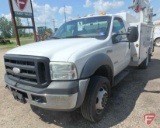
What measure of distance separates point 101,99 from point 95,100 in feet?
0.86

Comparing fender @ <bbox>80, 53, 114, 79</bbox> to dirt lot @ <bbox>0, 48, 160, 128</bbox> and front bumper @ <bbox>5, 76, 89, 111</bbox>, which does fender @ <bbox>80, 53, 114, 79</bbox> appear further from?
dirt lot @ <bbox>0, 48, 160, 128</bbox>

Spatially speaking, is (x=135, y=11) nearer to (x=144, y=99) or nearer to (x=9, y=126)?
(x=144, y=99)

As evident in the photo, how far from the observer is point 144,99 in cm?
381

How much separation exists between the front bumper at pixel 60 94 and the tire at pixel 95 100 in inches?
10.1

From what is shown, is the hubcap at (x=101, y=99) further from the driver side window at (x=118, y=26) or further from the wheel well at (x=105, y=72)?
the driver side window at (x=118, y=26)

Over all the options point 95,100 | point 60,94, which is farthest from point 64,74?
point 95,100

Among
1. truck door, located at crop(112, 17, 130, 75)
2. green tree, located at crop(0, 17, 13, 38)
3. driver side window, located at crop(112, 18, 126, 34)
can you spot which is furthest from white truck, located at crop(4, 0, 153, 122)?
green tree, located at crop(0, 17, 13, 38)

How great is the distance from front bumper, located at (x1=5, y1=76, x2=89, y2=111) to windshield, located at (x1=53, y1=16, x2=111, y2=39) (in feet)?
4.56

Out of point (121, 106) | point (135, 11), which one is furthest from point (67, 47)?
point (135, 11)

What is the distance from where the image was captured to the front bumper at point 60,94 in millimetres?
2283

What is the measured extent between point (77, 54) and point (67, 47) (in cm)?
30

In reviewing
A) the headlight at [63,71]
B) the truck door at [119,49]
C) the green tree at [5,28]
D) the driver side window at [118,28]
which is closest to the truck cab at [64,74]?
the headlight at [63,71]

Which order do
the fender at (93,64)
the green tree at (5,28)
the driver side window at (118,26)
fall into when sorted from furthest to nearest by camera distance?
the green tree at (5,28), the driver side window at (118,26), the fender at (93,64)

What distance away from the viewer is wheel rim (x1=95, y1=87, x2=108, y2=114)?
9.74 feet
